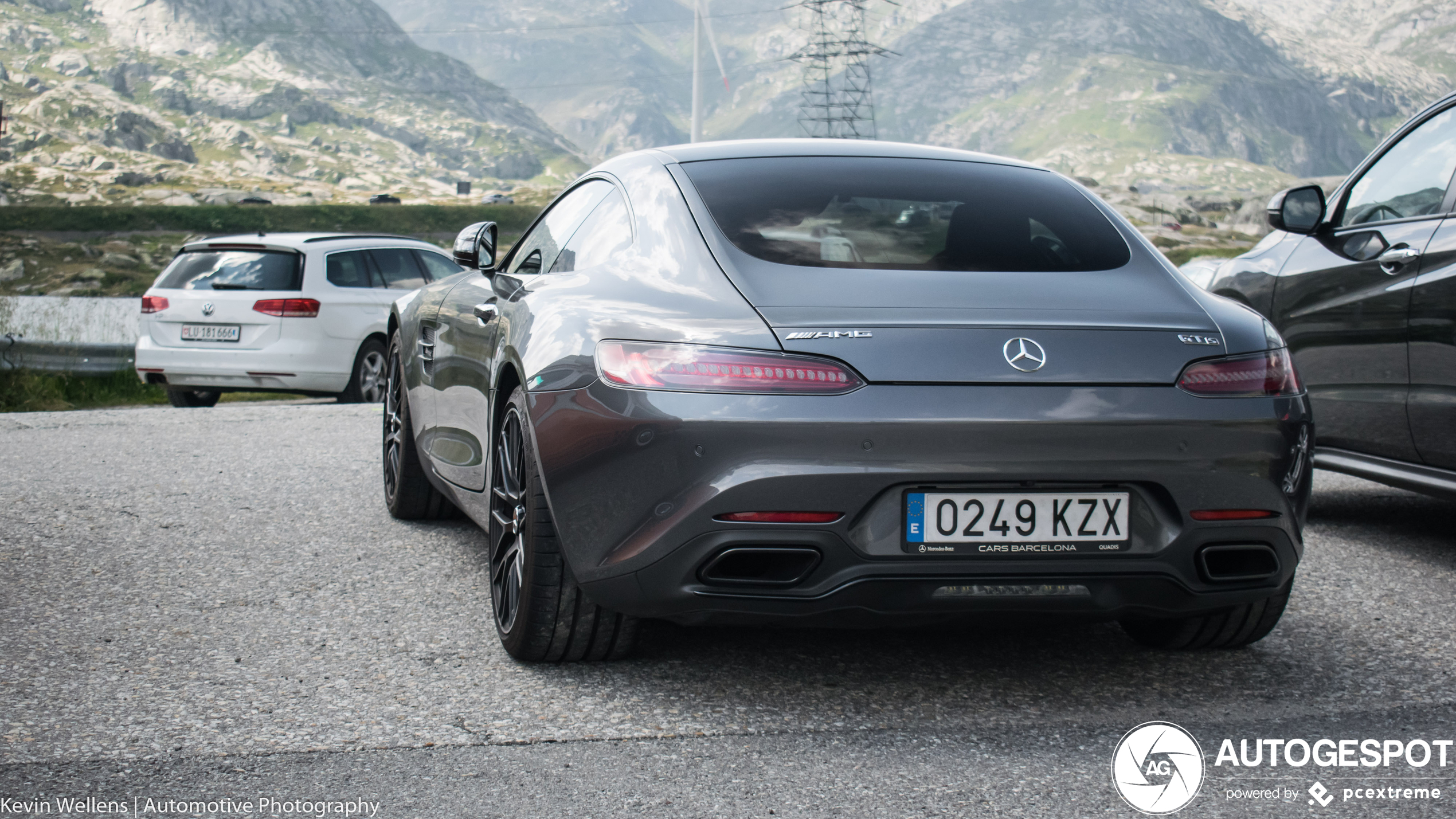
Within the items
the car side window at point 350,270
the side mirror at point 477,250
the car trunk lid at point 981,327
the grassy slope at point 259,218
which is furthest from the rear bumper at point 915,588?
the grassy slope at point 259,218

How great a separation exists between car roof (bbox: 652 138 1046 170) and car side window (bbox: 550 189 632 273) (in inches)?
8.7

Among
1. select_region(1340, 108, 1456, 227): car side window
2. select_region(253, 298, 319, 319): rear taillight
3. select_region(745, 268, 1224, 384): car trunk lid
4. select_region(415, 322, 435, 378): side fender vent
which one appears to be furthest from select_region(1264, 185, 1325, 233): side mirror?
select_region(253, 298, 319, 319): rear taillight

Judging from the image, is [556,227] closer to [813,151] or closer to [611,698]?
[813,151]

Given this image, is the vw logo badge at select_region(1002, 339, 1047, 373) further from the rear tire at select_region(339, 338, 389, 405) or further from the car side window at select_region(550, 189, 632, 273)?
the rear tire at select_region(339, 338, 389, 405)

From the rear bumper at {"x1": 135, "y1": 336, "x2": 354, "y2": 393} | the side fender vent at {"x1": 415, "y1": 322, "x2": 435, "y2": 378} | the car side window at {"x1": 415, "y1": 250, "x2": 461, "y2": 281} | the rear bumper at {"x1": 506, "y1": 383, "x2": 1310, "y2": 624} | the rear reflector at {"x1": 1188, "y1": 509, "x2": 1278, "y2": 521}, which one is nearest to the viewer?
the rear bumper at {"x1": 506, "y1": 383, "x2": 1310, "y2": 624}

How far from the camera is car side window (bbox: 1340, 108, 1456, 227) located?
16.5ft

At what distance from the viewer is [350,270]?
11.2m

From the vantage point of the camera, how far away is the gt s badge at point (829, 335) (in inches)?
113

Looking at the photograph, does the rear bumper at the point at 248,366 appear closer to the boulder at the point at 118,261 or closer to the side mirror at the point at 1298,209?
the side mirror at the point at 1298,209

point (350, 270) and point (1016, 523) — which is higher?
point (1016, 523)

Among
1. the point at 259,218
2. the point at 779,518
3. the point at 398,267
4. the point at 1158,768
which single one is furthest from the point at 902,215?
the point at 259,218

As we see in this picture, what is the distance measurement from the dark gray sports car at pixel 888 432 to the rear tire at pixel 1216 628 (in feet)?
0.20

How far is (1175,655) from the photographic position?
12.3 feet

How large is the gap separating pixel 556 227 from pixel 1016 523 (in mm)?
2089
